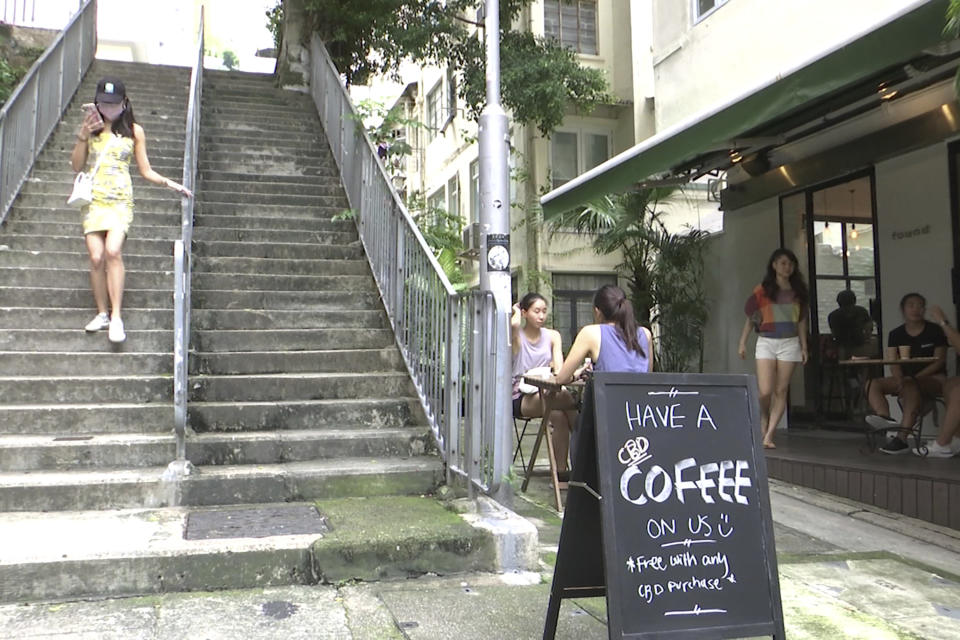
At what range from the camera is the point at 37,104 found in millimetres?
8242

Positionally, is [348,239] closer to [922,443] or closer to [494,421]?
[494,421]

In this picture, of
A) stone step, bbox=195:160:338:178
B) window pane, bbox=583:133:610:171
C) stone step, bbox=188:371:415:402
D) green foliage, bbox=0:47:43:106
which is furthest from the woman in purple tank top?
window pane, bbox=583:133:610:171

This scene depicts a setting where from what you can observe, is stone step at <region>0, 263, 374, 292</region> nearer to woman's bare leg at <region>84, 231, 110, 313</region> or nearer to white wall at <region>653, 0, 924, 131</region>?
woman's bare leg at <region>84, 231, 110, 313</region>

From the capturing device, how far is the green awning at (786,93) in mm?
4492

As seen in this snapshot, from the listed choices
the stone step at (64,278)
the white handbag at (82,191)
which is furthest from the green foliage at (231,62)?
the white handbag at (82,191)

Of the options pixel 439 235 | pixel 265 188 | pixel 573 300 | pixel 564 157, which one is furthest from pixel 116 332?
pixel 564 157

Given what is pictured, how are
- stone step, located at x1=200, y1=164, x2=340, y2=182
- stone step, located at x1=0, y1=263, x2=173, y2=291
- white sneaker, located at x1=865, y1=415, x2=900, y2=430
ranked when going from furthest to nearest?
stone step, located at x1=200, y1=164, x2=340, y2=182
white sneaker, located at x1=865, y1=415, x2=900, y2=430
stone step, located at x1=0, y1=263, x2=173, y2=291

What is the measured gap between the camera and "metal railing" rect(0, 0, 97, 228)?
7137 mm

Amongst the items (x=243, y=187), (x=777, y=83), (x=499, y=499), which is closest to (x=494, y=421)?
(x=499, y=499)

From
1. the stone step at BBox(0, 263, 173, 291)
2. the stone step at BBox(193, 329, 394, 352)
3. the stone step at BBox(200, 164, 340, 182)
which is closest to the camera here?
the stone step at BBox(193, 329, 394, 352)

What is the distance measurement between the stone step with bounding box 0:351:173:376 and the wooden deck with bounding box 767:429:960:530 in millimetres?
4912

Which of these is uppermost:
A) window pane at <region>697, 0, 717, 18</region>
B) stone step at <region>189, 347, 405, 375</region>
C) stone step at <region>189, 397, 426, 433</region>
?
window pane at <region>697, 0, 717, 18</region>

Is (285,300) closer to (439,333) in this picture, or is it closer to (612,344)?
(439,333)

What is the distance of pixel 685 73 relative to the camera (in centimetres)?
928
